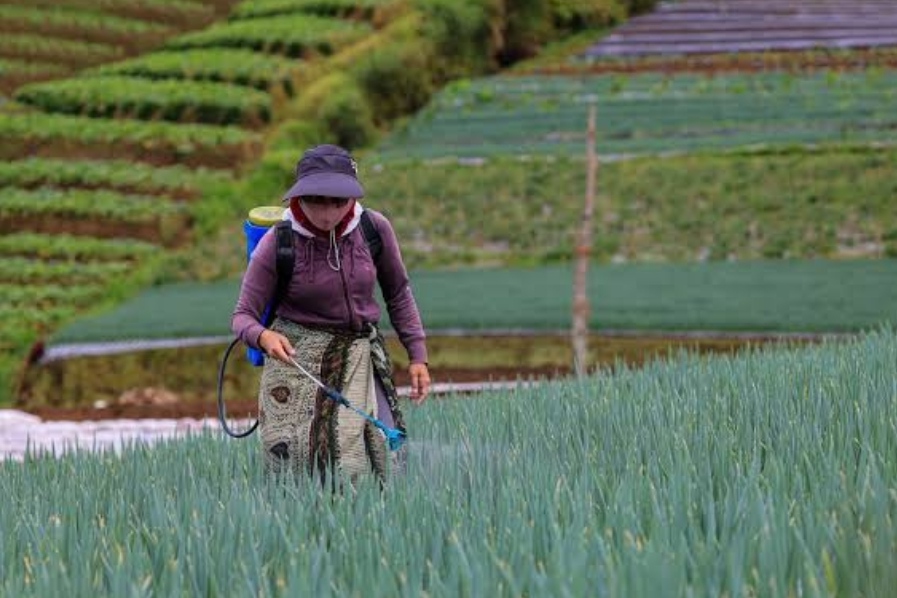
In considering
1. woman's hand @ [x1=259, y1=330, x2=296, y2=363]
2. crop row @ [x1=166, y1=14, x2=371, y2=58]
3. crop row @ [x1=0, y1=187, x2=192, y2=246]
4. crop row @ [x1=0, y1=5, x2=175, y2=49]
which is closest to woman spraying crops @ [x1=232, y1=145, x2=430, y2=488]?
woman's hand @ [x1=259, y1=330, x2=296, y2=363]

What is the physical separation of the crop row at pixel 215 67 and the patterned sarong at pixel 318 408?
19188 mm

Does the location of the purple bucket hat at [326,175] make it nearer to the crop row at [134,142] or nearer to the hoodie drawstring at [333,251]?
the hoodie drawstring at [333,251]

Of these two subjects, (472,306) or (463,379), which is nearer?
(463,379)

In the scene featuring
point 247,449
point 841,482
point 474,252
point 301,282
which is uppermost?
point 301,282

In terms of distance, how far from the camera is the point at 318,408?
499cm

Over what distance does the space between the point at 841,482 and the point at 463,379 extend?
933cm

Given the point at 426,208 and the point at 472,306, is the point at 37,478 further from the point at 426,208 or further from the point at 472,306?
the point at 426,208

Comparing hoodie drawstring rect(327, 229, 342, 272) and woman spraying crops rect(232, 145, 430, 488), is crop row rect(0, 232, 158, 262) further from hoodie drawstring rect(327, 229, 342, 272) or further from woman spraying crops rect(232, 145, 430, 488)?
hoodie drawstring rect(327, 229, 342, 272)

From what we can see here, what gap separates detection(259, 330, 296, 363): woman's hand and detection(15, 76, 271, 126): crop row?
61.0 feet

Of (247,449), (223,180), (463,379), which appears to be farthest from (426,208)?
(247,449)

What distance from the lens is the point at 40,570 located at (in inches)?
143

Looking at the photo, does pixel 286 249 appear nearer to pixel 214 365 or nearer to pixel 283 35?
pixel 214 365

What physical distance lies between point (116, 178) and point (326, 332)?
17062 mm

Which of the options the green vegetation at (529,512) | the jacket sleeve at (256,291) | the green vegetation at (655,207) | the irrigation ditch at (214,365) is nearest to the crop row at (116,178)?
the green vegetation at (655,207)
